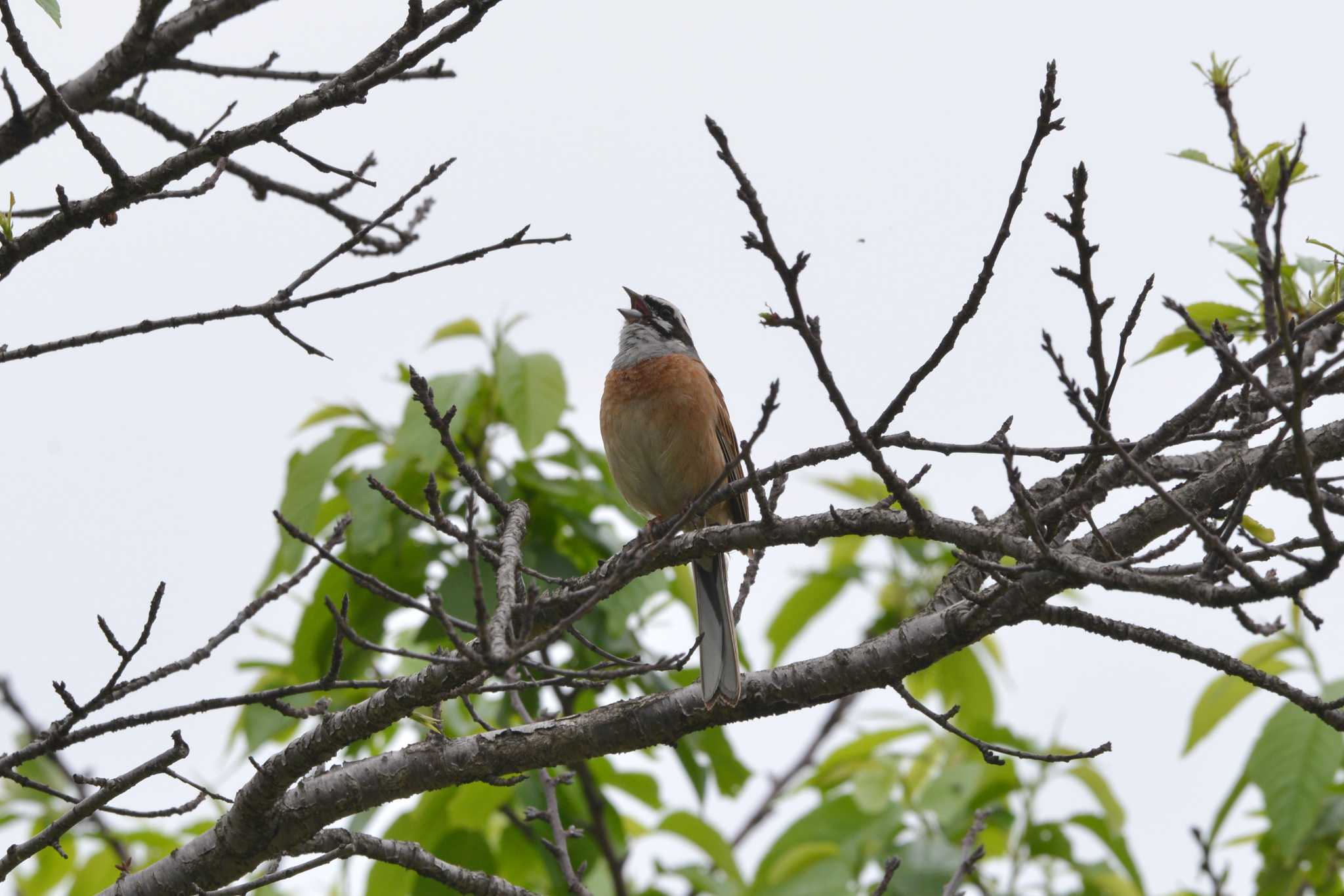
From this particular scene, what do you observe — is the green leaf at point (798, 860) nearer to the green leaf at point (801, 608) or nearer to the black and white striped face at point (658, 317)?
the green leaf at point (801, 608)

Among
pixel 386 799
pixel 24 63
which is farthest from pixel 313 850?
pixel 24 63

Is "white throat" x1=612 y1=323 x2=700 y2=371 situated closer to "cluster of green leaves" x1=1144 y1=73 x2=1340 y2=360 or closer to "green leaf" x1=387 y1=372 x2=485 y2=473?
"green leaf" x1=387 y1=372 x2=485 y2=473

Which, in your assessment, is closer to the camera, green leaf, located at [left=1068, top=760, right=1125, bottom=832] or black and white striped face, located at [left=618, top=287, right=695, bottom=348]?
green leaf, located at [left=1068, top=760, right=1125, bottom=832]

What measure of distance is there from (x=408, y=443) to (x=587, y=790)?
6.14ft

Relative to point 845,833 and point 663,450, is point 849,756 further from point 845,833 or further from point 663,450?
point 663,450

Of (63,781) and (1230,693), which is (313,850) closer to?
(1230,693)

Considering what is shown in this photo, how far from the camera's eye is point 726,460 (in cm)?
680

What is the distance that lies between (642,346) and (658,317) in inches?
17.6

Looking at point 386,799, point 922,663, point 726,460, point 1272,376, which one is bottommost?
point 922,663

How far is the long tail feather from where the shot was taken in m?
3.80

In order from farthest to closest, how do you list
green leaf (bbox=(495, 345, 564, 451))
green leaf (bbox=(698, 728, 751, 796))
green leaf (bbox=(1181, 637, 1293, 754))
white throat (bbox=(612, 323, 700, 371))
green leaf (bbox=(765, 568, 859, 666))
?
green leaf (bbox=(765, 568, 859, 666))
white throat (bbox=(612, 323, 700, 371))
green leaf (bbox=(698, 728, 751, 796))
green leaf (bbox=(495, 345, 564, 451))
green leaf (bbox=(1181, 637, 1293, 754))

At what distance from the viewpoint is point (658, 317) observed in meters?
7.70

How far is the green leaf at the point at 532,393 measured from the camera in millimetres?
6145

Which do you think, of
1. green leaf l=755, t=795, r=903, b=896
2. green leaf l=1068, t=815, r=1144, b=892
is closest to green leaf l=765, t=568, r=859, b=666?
green leaf l=755, t=795, r=903, b=896
